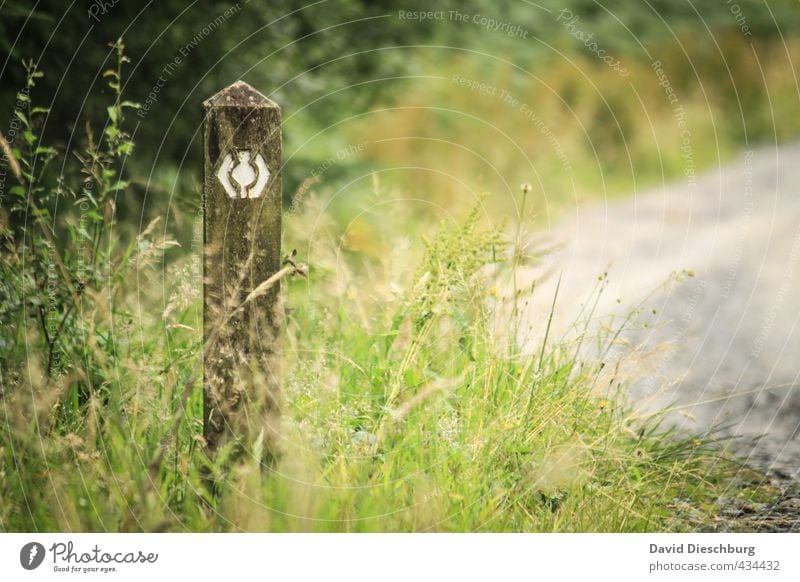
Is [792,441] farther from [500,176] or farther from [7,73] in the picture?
[500,176]

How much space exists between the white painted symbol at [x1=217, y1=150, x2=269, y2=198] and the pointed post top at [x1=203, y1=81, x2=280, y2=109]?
0.14 meters

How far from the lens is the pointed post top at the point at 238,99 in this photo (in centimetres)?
255

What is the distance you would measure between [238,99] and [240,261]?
48 cm

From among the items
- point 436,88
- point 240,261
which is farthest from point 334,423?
point 436,88

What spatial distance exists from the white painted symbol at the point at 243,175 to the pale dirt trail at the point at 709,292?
123 centimetres

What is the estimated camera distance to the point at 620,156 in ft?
34.0

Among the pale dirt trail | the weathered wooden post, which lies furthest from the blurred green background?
the weathered wooden post

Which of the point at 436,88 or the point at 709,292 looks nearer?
the point at 709,292

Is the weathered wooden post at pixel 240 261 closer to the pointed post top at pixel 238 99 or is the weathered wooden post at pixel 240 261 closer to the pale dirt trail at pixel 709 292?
the pointed post top at pixel 238 99

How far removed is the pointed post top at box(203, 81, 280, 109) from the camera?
255 cm

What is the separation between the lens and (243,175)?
2596mm
